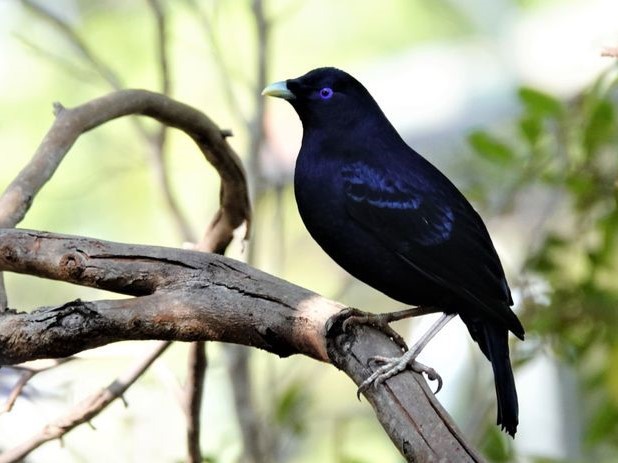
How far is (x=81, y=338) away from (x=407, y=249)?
1.09 m

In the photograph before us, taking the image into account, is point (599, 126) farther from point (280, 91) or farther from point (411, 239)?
point (280, 91)

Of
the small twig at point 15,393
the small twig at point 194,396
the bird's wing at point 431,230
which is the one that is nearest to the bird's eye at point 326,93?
the bird's wing at point 431,230

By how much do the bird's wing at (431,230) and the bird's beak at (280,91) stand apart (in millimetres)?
387

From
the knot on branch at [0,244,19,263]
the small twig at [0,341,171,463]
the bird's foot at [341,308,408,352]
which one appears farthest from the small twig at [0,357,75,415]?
the bird's foot at [341,308,408,352]

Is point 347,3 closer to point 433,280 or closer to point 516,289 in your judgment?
point 516,289

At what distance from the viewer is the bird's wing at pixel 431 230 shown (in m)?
3.04

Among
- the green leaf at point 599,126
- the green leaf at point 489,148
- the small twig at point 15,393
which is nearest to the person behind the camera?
the small twig at point 15,393

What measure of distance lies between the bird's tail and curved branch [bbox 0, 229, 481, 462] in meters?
0.53

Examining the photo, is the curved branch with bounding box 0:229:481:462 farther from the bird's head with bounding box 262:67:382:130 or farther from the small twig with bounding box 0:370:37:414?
the bird's head with bounding box 262:67:382:130

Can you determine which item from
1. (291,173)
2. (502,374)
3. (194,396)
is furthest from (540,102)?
(291,173)

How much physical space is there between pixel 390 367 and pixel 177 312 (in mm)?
507

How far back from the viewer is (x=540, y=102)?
3893 millimetres

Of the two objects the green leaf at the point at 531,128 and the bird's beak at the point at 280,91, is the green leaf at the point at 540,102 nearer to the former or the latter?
A: the green leaf at the point at 531,128

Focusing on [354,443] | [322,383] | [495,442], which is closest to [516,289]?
[495,442]
